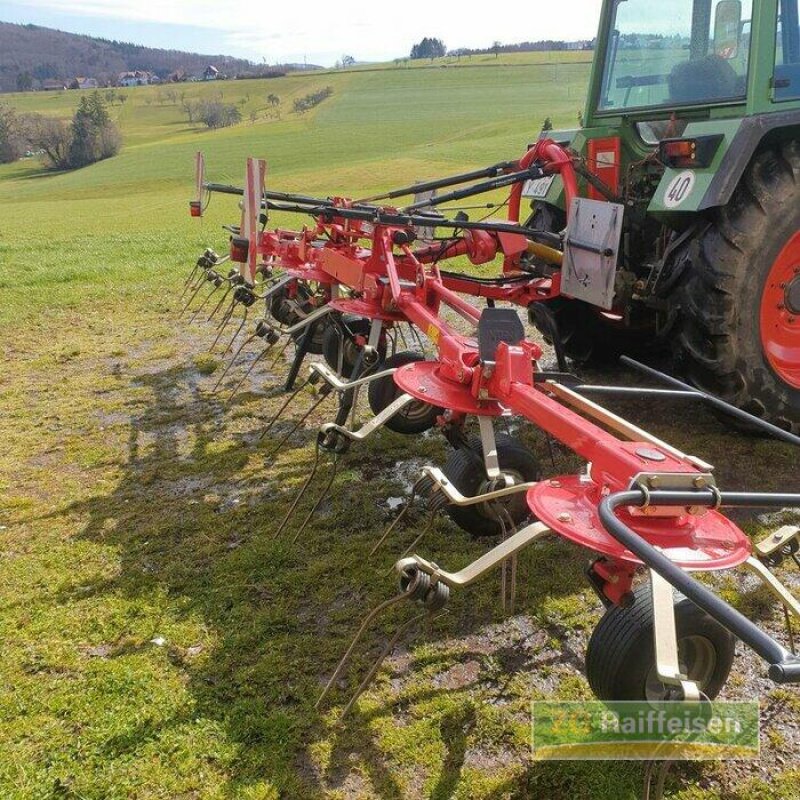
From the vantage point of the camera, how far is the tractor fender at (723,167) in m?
3.34

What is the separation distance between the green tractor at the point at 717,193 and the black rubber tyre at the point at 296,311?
1.83 metres

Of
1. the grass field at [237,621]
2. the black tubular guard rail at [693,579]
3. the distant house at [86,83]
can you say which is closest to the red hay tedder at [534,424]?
the black tubular guard rail at [693,579]

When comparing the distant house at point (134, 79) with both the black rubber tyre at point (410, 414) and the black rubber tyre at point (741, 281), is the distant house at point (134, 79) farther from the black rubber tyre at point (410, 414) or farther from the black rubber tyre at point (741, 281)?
the black rubber tyre at point (741, 281)

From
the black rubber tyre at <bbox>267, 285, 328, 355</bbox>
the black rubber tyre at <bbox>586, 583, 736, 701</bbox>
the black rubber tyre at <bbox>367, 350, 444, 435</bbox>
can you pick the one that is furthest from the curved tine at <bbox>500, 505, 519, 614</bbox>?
the black rubber tyre at <bbox>267, 285, 328, 355</bbox>

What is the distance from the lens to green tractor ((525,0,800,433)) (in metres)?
3.38

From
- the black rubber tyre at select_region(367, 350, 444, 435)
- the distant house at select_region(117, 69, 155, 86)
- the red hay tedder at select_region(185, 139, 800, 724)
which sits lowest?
the black rubber tyre at select_region(367, 350, 444, 435)

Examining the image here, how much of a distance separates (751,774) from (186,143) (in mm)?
49657

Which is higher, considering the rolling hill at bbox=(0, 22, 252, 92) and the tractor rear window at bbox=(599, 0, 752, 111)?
the rolling hill at bbox=(0, 22, 252, 92)

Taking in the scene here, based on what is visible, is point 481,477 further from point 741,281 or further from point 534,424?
point 741,281

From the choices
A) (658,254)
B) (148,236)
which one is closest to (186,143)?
A: (148,236)

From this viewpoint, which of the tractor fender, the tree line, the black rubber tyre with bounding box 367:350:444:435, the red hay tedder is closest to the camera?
the red hay tedder

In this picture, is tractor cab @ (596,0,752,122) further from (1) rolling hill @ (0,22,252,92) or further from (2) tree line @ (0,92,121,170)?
(1) rolling hill @ (0,22,252,92)

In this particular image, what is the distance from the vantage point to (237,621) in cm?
254

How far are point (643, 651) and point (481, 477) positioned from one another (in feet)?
3.76
